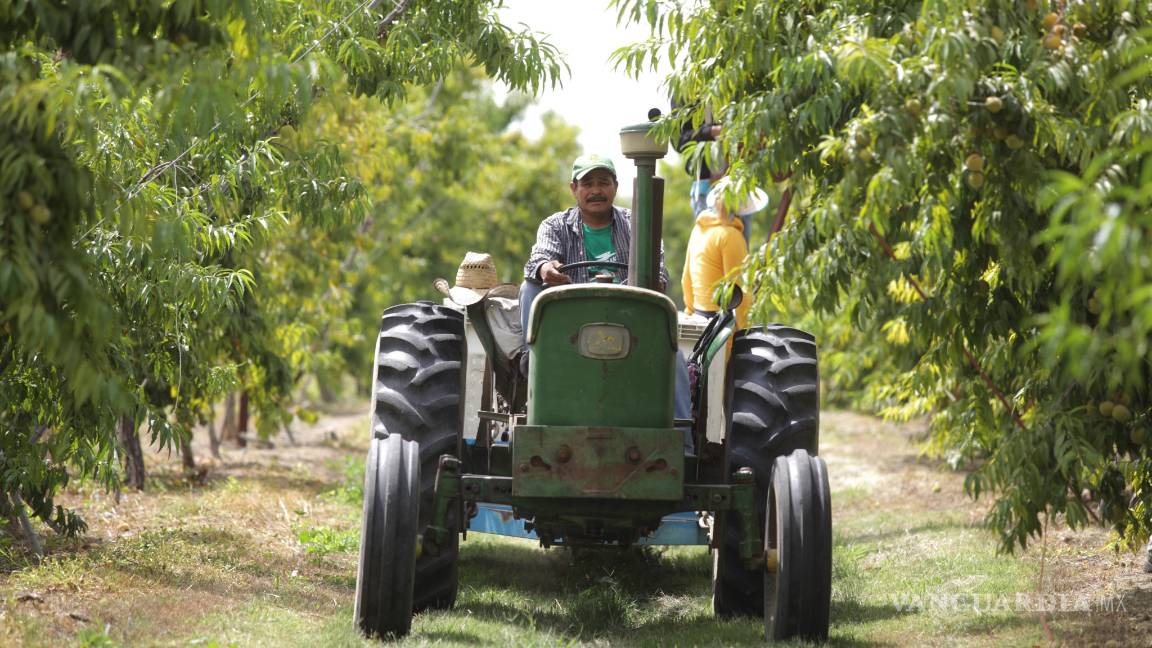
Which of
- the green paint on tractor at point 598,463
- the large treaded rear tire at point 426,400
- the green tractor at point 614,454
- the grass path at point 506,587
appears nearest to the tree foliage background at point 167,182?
the grass path at point 506,587

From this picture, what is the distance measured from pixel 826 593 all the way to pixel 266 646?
241 cm

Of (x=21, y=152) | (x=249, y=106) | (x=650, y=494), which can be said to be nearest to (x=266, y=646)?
(x=650, y=494)

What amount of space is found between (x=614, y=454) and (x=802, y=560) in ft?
3.00

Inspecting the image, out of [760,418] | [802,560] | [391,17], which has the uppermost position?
[391,17]

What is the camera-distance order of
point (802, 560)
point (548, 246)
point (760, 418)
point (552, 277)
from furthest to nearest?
point (548, 246) → point (552, 277) → point (760, 418) → point (802, 560)

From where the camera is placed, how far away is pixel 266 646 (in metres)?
5.54

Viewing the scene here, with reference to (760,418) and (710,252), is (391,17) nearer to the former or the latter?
(710,252)

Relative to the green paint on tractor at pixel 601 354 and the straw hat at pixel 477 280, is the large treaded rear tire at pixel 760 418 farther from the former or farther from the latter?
the straw hat at pixel 477 280

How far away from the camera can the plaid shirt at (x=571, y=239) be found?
720 cm

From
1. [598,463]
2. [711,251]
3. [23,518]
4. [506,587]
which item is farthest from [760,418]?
[23,518]

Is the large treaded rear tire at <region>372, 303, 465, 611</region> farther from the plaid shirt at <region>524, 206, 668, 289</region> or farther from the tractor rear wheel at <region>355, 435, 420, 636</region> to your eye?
the plaid shirt at <region>524, 206, 668, 289</region>

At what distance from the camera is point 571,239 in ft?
24.1

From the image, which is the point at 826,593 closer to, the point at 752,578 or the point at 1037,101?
the point at 752,578

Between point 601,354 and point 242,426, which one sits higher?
point 601,354
